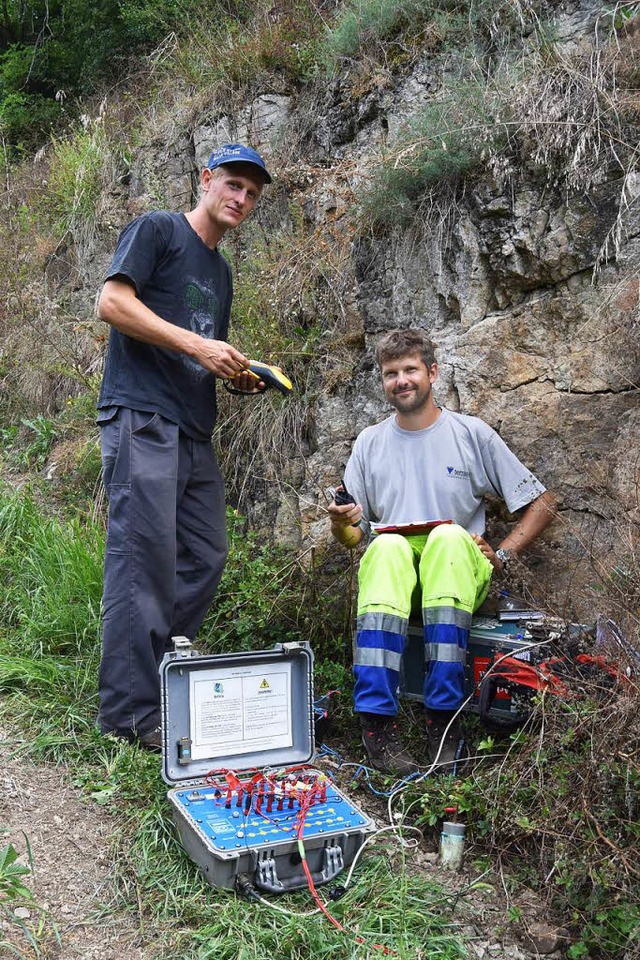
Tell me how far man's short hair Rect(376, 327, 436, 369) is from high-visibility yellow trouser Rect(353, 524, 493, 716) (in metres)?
0.78

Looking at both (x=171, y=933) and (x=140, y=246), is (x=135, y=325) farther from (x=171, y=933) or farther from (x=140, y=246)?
(x=171, y=933)

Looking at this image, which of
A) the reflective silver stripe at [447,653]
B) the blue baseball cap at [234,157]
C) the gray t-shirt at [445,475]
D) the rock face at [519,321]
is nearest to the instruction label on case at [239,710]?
the reflective silver stripe at [447,653]

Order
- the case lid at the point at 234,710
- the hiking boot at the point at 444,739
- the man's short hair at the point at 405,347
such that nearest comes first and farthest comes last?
1. the case lid at the point at 234,710
2. the hiking boot at the point at 444,739
3. the man's short hair at the point at 405,347

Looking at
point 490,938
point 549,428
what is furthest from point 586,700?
point 549,428

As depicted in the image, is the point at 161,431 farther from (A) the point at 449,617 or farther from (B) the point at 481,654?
(B) the point at 481,654

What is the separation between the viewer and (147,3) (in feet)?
26.7

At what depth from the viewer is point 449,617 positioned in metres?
2.93

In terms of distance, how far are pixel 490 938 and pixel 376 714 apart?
85 cm

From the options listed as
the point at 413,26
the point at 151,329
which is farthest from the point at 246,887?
the point at 413,26

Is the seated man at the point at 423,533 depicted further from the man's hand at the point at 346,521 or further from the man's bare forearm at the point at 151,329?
the man's bare forearm at the point at 151,329

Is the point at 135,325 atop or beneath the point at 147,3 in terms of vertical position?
beneath

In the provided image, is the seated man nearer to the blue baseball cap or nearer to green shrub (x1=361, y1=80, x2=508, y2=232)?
the blue baseball cap

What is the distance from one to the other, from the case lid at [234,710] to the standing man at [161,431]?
37 cm

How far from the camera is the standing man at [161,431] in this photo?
122 inches
